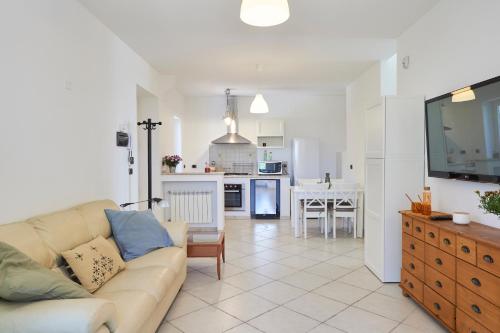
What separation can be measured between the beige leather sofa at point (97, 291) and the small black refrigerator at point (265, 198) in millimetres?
3815

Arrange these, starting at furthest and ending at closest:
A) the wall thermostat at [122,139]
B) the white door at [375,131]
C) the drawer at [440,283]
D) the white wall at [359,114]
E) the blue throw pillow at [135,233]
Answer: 1. the white wall at [359,114]
2. the wall thermostat at [122,139]
3. the white door at [375,131]
4. the blue throw pillow at [135,233]
5. the drawer at [440,283]

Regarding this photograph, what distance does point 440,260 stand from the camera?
255cm

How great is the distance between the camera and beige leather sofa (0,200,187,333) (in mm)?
1480

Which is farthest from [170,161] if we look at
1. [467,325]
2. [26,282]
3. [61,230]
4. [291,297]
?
[467,325]

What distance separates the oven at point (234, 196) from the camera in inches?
282

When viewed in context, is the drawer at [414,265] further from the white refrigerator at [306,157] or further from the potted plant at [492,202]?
the white refrigerator at [306,157]

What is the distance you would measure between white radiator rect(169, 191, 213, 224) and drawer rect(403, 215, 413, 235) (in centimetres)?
360

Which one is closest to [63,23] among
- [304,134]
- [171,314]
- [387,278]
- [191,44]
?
[191,44]

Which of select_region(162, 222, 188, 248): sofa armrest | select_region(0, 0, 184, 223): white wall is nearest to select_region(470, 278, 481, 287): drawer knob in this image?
select_region(162, 222, 188, 248): sofa armrest

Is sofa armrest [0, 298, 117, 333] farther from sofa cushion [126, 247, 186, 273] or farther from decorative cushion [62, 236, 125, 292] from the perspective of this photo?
sofa cushion [126, 247, 186, 273]

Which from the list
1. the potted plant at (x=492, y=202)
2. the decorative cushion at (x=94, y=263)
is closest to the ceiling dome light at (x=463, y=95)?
the potted plant at (x=492, y=202)

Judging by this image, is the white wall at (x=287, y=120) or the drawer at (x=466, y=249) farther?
the white wall at (x=287, y=120)

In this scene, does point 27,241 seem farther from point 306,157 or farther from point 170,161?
point 306,157

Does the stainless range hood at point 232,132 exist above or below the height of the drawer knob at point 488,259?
above
